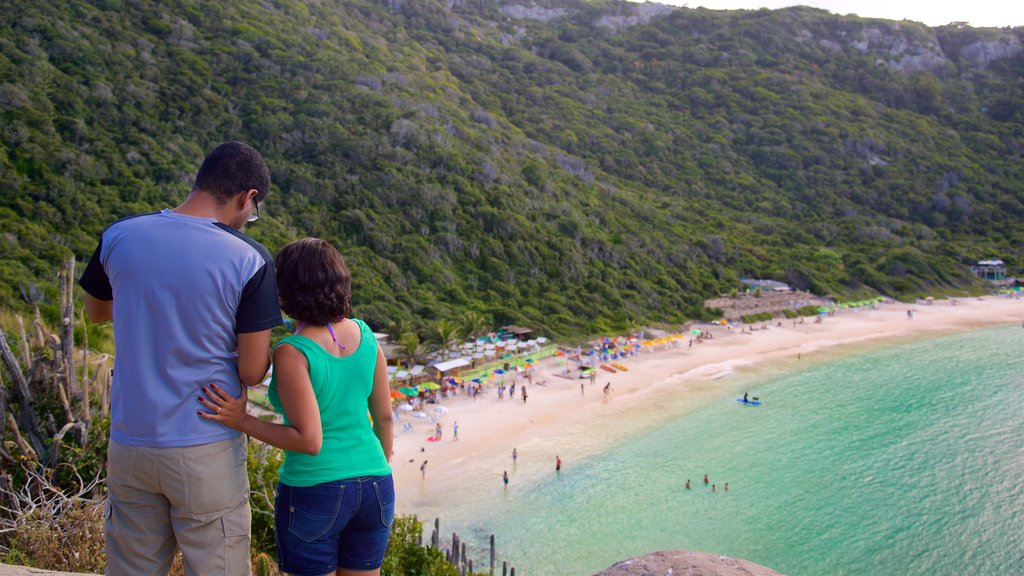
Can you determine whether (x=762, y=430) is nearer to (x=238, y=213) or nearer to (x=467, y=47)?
(x=238, y=213)

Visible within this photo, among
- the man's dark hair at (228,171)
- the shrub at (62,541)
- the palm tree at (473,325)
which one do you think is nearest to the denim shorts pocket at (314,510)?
the man's dark hair at (228,171)

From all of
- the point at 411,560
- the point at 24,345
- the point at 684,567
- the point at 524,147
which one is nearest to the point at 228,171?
the point at 684,567

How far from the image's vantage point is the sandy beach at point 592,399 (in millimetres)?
16656

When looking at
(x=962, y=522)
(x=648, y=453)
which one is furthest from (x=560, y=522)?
(x=962, y=522)

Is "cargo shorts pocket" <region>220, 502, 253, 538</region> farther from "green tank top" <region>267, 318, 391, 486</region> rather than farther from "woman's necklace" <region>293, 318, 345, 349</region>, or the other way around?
"woman's necklace" <region>293, 318, 345, 349</region>

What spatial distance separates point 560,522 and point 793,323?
2676cm

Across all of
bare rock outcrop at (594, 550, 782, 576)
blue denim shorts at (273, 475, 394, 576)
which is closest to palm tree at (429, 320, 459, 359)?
bare rock outcrop at (594, 550, 782, 576)

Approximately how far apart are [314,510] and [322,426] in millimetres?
285

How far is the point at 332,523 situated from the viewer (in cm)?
218

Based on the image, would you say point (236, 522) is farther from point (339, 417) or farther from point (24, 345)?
point (24, 345)

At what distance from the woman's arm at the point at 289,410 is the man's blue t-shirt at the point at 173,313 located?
0.08m

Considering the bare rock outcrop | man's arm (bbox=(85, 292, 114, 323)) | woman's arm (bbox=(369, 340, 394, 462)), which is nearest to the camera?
man's arm (bbox=(85, 292, 114, 323))

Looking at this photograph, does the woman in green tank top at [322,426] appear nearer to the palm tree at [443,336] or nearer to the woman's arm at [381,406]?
the woman's arm at [381,406]

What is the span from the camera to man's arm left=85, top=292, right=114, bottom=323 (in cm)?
222
